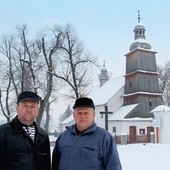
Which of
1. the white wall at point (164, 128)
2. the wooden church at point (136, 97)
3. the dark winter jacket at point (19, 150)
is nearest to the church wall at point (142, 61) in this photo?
the wooden church at point (136, 97)

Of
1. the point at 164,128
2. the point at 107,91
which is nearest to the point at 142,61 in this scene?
the point at 107,91

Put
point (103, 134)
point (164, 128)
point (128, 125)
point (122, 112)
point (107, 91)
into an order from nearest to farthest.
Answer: point (103, 134)
point (164, 128)
point (128, 125)
point (122, 112)
point (107, 91)

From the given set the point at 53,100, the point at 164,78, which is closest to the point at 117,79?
the point at 164,78

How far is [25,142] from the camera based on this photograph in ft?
12.7

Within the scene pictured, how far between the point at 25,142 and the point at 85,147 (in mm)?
720

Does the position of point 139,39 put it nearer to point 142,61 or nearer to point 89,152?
point 142,61

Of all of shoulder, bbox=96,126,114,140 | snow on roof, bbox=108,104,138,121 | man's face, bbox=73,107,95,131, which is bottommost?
shoulder, bbox=96,126,114,140

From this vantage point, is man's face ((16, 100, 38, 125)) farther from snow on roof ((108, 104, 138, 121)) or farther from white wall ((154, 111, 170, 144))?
snow on roof ((108, 104, 138, 121))

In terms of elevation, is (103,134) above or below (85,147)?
above

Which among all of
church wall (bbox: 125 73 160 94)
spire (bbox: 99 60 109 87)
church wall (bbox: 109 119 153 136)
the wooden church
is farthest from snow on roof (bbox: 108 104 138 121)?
spire (bbox: 99 60 109 87)

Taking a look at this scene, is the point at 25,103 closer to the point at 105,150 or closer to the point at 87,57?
the point at 105,150

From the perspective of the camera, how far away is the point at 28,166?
3777 millimetres

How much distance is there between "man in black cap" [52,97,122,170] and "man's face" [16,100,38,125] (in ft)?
1.52

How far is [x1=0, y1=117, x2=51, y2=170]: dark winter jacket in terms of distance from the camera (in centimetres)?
375
